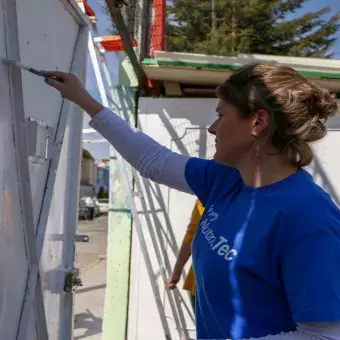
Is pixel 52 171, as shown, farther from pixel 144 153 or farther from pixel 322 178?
pixel 322 178

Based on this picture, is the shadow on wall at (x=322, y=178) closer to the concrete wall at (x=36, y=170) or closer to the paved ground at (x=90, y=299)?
the paved ground at (x=90, y=299)

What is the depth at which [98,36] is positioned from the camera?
3910 millimetres

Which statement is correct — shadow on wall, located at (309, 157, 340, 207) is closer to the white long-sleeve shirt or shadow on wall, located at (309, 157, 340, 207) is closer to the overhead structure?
the overhead structure

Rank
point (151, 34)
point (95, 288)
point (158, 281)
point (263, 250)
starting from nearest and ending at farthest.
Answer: point (263, 250)
point (158, 281)
point (151, 34)
point (95, 288)

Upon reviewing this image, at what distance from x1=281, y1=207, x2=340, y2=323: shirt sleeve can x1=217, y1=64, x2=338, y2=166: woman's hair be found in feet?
0.78

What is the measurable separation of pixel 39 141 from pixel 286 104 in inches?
42.5

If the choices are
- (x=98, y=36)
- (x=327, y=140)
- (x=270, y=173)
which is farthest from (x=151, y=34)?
(x=270, y=173)

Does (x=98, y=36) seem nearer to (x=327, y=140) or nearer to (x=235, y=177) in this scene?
(x=327, y=140)

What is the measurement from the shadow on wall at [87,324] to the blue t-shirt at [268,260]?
4140 mm

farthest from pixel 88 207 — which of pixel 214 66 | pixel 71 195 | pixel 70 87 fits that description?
pixel 70 87

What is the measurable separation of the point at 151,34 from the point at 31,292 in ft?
12.2

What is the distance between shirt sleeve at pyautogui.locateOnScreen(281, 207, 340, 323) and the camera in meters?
1.01

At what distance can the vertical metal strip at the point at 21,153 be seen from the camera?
161cm

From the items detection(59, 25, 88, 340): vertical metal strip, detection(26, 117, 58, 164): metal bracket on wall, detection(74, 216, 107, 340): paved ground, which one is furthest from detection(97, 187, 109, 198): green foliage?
detection(26, 117, 58, 164): metal bracket on wall
